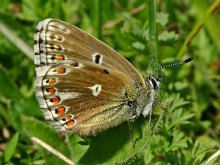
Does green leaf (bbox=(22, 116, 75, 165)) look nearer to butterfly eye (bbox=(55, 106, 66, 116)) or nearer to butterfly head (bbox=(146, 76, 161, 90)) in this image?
butterfly eye (bbox=(55, 106, 66, 116))

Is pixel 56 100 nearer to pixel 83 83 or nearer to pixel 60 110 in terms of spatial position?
pixel 60 110

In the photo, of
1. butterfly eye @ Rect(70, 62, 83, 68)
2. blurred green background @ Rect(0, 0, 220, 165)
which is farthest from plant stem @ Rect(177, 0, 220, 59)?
butterfly eye @ Rect(70, 62, 83, 68)

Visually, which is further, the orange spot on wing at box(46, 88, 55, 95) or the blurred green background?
the blurred green background

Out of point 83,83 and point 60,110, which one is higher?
point 83,83

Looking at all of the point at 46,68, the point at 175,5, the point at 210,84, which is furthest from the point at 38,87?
the point at 175,5

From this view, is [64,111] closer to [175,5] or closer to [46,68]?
[46,68]

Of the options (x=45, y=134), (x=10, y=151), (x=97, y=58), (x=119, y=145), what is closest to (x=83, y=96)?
(x=97, y=58)

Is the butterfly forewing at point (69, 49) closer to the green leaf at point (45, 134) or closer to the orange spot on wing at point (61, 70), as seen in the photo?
the orange spot on wing at point (61, 70)

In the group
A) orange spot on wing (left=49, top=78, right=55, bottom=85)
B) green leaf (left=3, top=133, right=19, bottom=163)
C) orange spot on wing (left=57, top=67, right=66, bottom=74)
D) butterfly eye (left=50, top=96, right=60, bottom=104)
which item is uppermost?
orange spot on wing (left=57, top=67, right=66, bottom=74)

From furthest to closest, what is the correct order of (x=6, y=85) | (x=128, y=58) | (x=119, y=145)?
(x=128, y=58) < (x=6, y=85) < (x=119, y=145)
